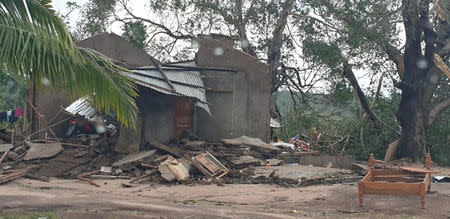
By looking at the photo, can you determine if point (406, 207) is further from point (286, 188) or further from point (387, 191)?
point (286, 188)

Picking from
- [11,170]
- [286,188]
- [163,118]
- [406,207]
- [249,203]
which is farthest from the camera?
[163,118]

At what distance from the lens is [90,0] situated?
86.6 ft

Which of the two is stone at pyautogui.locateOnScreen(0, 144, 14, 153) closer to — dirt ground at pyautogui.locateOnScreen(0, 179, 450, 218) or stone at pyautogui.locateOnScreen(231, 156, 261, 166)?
dirt ground at pyautogui.locateOnScreen(0, 179, 450, 218)

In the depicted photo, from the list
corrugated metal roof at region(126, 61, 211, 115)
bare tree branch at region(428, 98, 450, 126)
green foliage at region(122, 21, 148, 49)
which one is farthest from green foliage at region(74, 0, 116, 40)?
bare tree branch at region(428, 98, 450, 126)

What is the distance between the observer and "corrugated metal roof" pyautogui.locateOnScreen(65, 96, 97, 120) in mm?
17219

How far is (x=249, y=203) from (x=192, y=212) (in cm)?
207

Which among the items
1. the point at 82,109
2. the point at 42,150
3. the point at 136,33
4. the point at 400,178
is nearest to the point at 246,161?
the point at 400,178

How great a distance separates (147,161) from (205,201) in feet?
14.9

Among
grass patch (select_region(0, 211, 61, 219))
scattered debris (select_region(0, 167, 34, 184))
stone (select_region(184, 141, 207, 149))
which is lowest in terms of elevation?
grass patch (select_region(0, 211, 61, 219))

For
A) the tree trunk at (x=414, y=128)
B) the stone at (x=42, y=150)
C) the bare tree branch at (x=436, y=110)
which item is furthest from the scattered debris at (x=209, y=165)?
the bare tree branch at (x=436, y=110)

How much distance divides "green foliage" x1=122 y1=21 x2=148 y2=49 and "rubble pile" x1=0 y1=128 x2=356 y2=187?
30.2 ft

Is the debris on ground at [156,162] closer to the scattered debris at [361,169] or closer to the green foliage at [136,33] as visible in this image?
the scattered debris at [361,169]

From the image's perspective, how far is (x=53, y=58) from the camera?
687 centimetres

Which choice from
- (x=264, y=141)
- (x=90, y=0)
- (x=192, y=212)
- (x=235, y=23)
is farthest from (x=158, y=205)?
(x=90, y=0)
